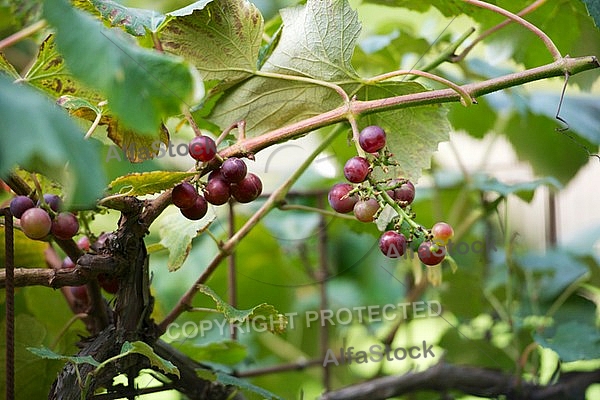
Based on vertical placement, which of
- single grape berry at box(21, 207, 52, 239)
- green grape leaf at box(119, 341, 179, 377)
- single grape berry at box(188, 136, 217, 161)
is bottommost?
green grape leaf at box(119, 341, 179, 377)

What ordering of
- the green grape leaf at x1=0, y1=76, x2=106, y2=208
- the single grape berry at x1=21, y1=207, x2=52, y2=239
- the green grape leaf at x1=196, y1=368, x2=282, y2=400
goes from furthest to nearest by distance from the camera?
1. the green grape leaf at x1=196, y1=368, x2=282, y2=400
2. the single grape berry at x1=21, y1=207, x2=52, y2=239
3. the green grape leaf at x1=0, y1=76, x2=106, y2=208

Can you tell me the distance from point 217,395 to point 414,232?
0.76 feet

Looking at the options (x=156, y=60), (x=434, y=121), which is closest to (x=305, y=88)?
(x=434, y=121)

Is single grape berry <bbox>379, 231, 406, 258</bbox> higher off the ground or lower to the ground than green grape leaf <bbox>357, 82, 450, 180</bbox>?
lower

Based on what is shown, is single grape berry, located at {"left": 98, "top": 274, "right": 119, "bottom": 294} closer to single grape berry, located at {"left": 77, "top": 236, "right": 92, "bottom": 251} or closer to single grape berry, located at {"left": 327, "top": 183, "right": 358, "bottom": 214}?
single grape berry, located at {"left": 77, "top": 236, "right": 92, "bottom": 251}

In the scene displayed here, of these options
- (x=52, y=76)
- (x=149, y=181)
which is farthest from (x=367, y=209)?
(x=52, y=76)

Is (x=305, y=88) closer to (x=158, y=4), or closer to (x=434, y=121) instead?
(x=434, y=121)

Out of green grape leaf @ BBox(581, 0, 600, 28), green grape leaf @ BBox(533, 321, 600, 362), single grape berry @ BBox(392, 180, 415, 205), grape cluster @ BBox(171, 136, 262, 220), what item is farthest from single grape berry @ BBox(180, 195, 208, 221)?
green grape leaf @ BBox(533, 321, 600, 362)

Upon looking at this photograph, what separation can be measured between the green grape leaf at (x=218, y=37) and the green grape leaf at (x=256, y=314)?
142 millimetres

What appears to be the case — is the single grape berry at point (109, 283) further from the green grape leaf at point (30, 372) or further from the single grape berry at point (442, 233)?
the single grape berry at point (442, 233)

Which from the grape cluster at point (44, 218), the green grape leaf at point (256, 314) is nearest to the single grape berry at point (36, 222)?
the grape cluster at point (44, 218)

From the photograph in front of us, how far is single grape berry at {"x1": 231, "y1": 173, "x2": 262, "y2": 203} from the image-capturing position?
0.41m

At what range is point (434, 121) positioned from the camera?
1.59 feet

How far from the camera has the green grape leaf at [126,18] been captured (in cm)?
40
